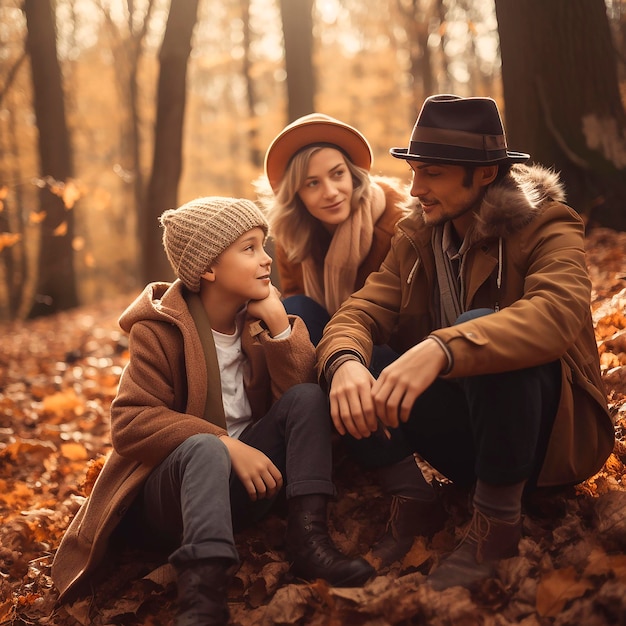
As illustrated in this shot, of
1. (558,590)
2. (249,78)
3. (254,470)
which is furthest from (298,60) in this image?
(249,78)

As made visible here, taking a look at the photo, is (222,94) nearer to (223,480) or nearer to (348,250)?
(348,250)

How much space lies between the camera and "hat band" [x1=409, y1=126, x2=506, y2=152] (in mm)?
2732

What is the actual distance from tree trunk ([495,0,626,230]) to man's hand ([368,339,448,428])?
3193 millimetres

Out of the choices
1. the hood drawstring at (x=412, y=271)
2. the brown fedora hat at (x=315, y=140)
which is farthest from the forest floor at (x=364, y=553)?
the brown fedora hat at (x=315, y=140)

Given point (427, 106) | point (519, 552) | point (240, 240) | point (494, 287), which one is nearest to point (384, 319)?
point (494, 287)

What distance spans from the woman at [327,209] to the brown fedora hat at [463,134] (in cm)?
106

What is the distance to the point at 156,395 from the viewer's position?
282cm

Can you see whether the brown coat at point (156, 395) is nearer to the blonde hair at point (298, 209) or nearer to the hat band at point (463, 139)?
the hat band at point (463, 139)

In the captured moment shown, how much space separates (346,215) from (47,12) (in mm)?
10109

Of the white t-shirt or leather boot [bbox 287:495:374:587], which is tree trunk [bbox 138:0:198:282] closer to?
the white t-shirt

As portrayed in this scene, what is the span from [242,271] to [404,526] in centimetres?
130

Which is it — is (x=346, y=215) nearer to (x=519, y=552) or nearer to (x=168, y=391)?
(x=168, y=391)

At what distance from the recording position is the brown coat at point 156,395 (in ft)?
8.91

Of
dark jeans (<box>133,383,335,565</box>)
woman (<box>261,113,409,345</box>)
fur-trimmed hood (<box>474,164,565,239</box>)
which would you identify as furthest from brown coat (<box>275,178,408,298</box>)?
dark jeans (<box>133,383,335,565</box>)
